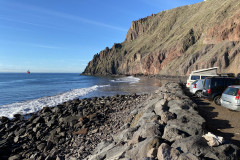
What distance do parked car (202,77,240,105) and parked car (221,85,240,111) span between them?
83.0 inches

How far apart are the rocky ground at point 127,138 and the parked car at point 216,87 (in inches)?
115

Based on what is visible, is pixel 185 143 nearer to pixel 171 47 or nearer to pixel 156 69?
pixel 171 47

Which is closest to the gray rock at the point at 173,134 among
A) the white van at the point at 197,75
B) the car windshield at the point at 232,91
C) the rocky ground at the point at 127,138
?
the rocky ground at the point at 127,138

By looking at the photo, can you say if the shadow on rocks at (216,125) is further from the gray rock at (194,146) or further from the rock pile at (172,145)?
the gray rock at (194,146)

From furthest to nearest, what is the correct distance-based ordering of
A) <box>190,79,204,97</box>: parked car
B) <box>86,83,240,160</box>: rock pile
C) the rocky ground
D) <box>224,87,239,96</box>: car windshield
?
<box>190,79,204,97</box>: parked car → <box>224,87,239,96</box>: car windshield → the rocky ground → <box>86,83,240,160</box>: rock pile

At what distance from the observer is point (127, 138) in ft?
20.0

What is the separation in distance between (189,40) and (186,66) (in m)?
17.9

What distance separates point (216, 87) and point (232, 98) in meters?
3.13

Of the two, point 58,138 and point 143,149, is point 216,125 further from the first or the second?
point 58,138

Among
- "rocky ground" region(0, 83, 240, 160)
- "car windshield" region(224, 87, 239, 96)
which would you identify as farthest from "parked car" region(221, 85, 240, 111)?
"rocky ground" region(0, 83, 240, 160)

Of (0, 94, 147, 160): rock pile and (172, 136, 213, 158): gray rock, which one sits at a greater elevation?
(172, 136, 213, 158): gray rock

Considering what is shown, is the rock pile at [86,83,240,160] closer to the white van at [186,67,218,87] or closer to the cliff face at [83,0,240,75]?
the white van at [186,67,218,87]

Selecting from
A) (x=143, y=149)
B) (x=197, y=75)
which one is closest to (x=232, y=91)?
(x=143, y=149)

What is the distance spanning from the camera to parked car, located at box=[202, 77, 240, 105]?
448 inches
